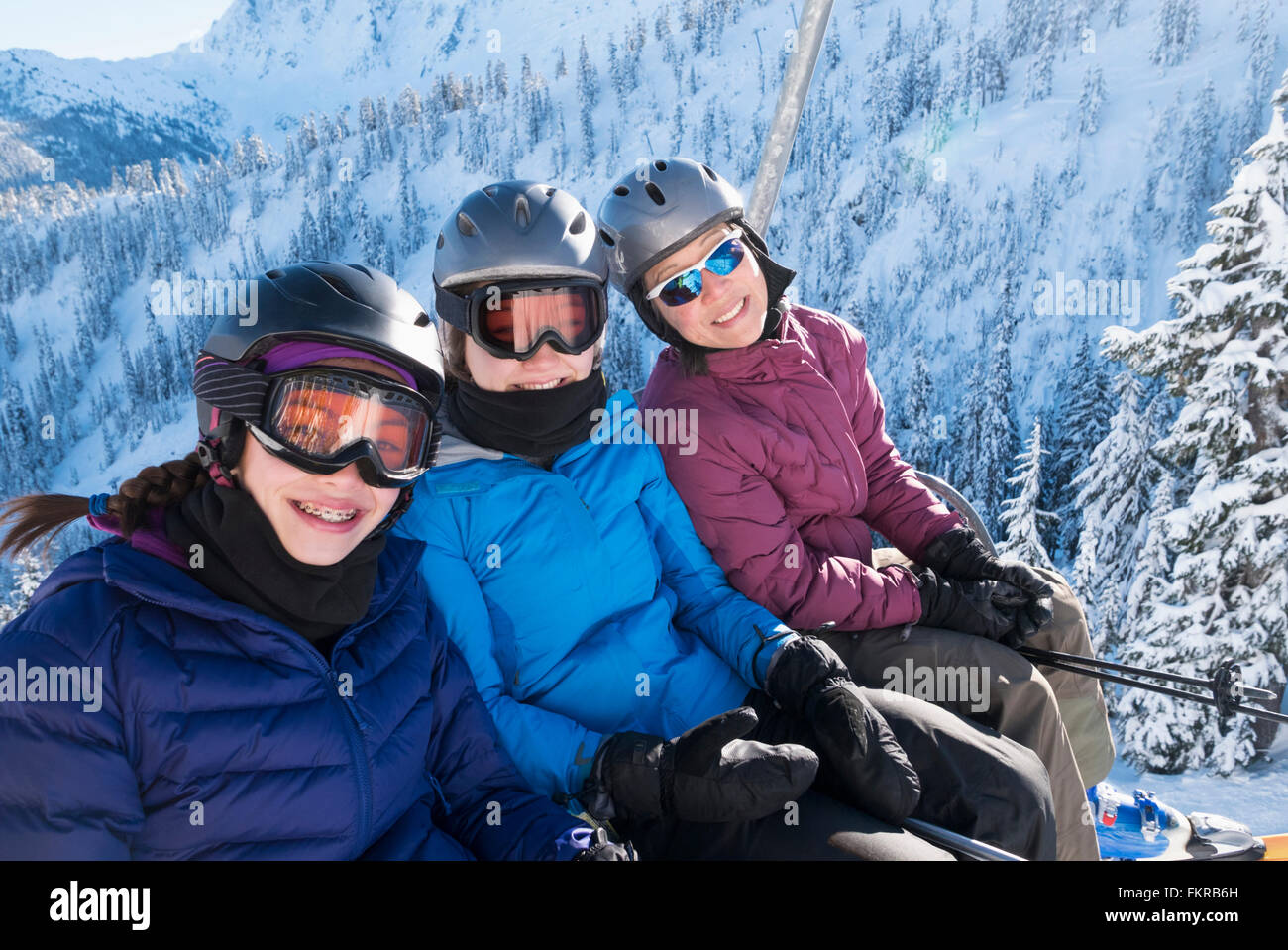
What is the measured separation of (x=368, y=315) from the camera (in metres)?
1.77

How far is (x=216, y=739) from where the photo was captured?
150 cm

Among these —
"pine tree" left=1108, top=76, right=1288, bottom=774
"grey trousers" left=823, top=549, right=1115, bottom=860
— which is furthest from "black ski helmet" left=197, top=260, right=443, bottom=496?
"pine tree" left=1108, top=76, right=1288, bottom=774

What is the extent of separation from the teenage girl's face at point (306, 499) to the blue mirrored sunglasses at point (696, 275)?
130 cm

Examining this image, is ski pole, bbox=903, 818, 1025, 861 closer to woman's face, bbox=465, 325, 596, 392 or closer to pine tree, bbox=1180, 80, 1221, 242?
woman's face, bbox=465, 325, 596, 392

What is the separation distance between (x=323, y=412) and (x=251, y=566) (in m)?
0.36

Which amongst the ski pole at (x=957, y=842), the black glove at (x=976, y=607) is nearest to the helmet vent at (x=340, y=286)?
the ski pole at (x=957, y=842)

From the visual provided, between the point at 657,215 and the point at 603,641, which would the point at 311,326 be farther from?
the point at 657,215

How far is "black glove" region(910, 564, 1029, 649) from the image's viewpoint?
2811 millimetres

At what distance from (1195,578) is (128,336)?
422 ft

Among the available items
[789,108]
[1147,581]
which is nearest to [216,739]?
[789,108]

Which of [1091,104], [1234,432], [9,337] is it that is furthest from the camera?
[9,337]
